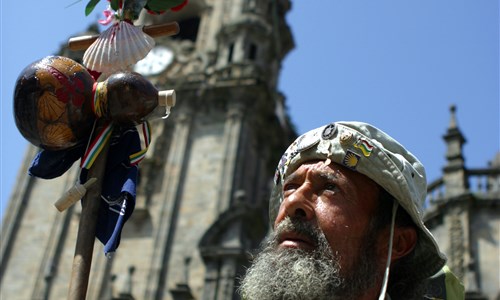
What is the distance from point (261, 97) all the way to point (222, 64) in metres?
1.91

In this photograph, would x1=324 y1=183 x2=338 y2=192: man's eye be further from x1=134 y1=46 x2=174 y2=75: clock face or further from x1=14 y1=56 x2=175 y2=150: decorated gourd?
x1=134 y1=46 x2=174 y2=75: clock face

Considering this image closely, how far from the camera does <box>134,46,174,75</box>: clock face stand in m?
A: 24.8

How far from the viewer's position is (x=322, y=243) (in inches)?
129

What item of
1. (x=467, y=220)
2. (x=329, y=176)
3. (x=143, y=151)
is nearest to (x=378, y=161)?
(x=329, y=176)

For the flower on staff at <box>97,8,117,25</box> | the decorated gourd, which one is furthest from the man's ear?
the flower on staff at <box>97,8,117,25</box>

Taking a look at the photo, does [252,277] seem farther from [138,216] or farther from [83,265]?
[138,216]

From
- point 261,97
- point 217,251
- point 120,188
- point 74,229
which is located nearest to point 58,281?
point 74,229

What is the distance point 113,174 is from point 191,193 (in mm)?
17501

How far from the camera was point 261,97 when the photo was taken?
22672 millimetres

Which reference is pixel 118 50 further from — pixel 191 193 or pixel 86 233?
pixel 191 193

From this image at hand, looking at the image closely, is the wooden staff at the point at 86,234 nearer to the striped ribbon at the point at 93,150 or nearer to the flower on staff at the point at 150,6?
the striped ribbon at the point at 93,150

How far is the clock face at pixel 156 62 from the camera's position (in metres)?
24.8

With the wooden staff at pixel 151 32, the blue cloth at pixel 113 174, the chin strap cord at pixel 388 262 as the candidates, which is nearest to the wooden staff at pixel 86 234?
the blue cloth at pixel 113 174

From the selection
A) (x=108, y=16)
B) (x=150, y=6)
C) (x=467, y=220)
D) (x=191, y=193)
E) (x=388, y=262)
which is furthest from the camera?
(x=191, y=193)
